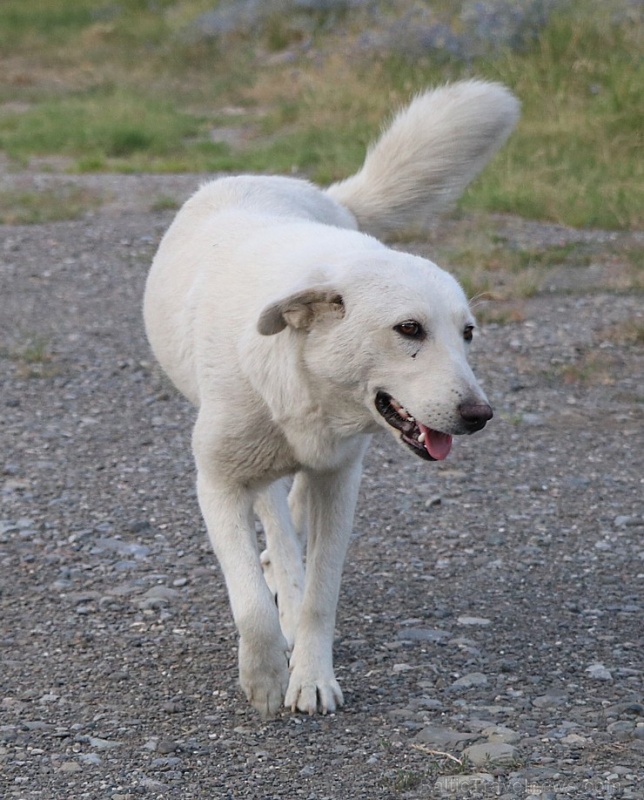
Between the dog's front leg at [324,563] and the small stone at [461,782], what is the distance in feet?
1.90

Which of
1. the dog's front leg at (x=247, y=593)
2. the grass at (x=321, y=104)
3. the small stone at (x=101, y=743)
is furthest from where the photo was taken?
the grass at (x=321, y=104)

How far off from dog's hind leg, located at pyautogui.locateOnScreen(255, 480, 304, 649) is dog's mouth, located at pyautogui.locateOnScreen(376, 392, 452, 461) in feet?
2.99

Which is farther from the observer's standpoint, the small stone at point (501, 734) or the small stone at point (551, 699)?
the small stone at point (551, 699)

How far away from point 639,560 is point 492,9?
8677mm

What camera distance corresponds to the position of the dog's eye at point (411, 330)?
9.82 ft

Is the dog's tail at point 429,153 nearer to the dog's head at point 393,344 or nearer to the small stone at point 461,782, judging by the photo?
the dog's head at point 393,344

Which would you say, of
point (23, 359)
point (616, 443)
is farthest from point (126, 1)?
point (616, 443)

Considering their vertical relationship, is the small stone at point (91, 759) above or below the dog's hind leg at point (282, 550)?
above

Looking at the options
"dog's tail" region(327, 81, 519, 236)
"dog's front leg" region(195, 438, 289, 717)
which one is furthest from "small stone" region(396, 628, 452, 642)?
"dog's tail" region(327, 81, 519, 236)

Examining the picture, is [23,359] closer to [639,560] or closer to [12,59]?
[639,560]

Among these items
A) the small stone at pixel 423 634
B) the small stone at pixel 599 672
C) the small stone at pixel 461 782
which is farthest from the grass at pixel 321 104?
the small stone at pixel 461 782

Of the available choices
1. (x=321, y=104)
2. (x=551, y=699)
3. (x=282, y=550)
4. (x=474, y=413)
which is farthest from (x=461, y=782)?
(x=321, y=104)

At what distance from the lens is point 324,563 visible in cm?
350

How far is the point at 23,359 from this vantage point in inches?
255
